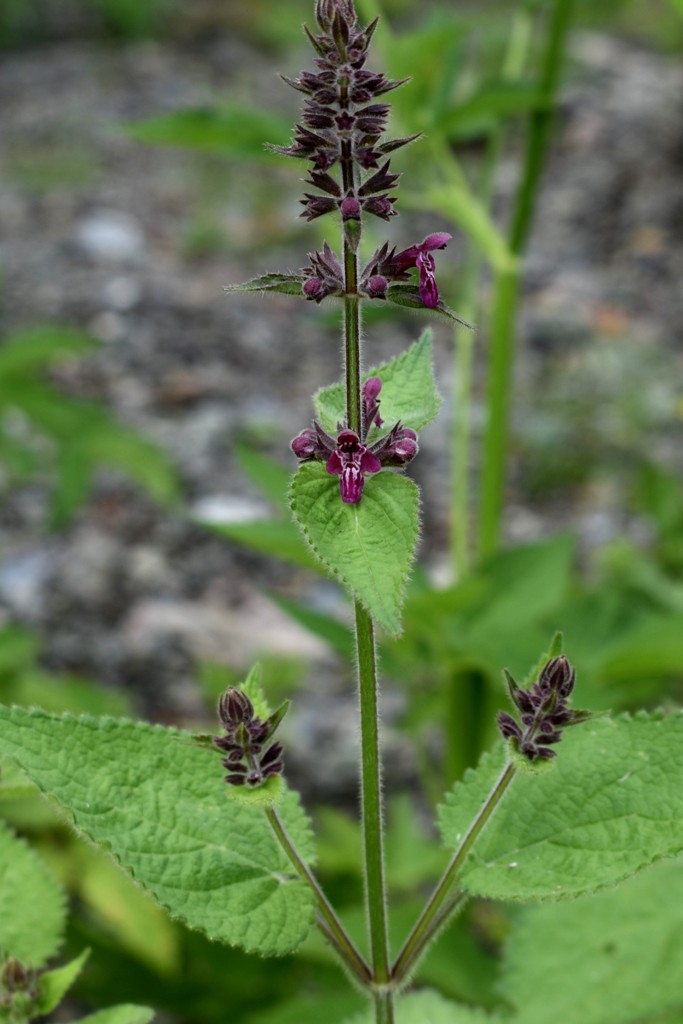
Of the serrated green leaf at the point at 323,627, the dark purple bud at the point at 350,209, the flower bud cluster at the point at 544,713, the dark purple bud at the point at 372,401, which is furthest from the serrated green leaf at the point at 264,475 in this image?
the dark purple bud at the point at 350,209

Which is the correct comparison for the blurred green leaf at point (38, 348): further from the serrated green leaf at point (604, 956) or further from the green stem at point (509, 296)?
the serrated green leaf at point (604, 956)

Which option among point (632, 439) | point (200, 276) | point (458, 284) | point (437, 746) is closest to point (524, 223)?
point (437, 746)

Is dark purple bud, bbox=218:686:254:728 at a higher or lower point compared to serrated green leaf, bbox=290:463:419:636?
lower

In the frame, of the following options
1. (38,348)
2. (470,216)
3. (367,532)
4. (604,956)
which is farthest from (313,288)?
(38,348)

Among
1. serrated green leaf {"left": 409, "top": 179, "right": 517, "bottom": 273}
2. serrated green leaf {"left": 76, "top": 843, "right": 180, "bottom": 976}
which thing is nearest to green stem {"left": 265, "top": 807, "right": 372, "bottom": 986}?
serrated green leaf {"left": 76, "top": 843, "right": 180, "bottom": 976}

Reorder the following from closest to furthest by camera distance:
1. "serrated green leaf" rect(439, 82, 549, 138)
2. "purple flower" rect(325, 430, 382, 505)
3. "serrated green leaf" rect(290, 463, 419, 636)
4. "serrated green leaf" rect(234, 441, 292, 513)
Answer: "serrated green leaf" rect(290, 463, 419, 636) → "purple flower" rect(325, 430, 382, 505) → "serrated green leaf" rect(439, 82, 549, 138) → "serrated green leaf" rect(234, 441, 292, 513)

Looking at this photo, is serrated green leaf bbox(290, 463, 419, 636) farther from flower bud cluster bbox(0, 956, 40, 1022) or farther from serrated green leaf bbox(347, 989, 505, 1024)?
serrated green leaf bbox(347, 989, 505, 1024)

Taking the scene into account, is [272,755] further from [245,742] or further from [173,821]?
[173,821]
